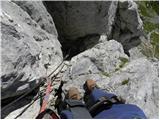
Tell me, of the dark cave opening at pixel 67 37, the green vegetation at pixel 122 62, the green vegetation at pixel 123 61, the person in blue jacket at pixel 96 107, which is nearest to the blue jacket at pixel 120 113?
the person in blue jacket at pixel 96 107

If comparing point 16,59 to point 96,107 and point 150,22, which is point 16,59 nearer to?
point 96,107

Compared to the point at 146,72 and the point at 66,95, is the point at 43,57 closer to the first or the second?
the point at 66,95

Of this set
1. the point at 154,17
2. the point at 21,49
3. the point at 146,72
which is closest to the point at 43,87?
the point at 21,49

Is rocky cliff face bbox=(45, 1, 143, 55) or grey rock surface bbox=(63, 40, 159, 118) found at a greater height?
rocky cliff face bbox=(45, 1, 143, 55)

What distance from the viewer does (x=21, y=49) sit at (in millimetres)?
8305

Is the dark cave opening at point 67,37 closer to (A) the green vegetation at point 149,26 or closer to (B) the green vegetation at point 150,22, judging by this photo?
(B) the green vegetation at point 150,22

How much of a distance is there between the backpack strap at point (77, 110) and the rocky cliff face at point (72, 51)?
3.48 feet

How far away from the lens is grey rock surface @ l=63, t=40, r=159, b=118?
32.2 feet

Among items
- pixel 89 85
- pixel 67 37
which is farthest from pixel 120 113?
pixel 67 37

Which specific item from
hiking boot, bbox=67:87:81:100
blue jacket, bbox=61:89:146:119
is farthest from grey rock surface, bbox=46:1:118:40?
blue jacket, bbox=61:89:146:119

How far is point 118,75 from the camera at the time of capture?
10758 millimetres

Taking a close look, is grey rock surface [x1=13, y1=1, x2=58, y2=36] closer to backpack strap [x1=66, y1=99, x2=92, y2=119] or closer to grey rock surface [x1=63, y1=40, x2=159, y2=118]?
grey rock surface [x1=63, y1=40, x2=159, y2=118]

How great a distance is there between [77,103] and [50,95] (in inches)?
61.2

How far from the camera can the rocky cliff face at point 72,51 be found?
8.27 m
